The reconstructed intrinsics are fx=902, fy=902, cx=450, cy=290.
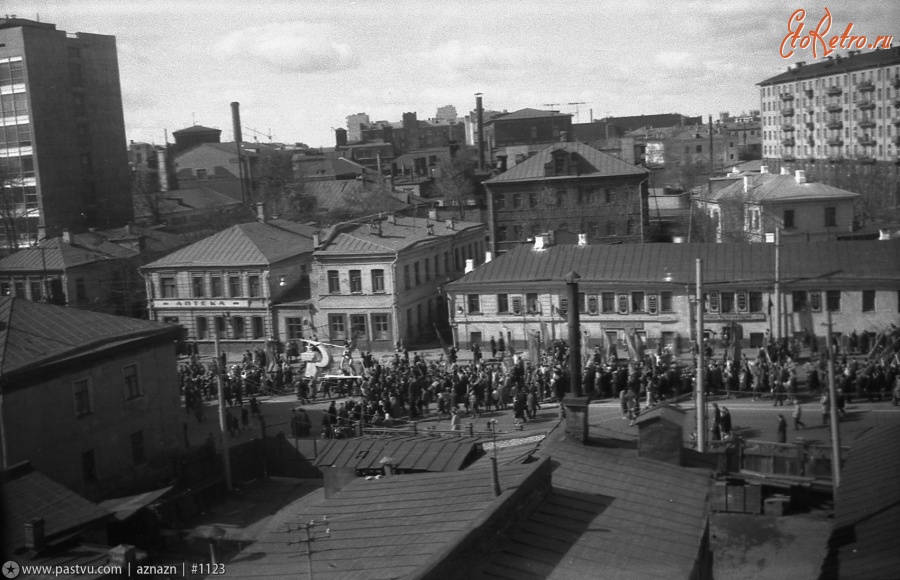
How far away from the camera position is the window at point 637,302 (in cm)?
3098

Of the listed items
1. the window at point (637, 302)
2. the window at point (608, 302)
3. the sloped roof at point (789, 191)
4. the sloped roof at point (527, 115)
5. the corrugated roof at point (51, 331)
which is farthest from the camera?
the sloped roof at point (527, 115)

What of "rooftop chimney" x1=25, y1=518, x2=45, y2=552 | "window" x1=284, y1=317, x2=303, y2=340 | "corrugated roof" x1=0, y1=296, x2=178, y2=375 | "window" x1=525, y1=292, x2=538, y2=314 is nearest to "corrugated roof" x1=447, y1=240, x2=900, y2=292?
"window" x1=525, y1=292, x2=538, y2=314

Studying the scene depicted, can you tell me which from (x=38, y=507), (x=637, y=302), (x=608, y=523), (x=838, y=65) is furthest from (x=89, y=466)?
(x=838, y=65)

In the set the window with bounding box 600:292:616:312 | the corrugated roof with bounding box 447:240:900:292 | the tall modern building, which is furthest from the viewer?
the window with bounding box 600:292:616:312

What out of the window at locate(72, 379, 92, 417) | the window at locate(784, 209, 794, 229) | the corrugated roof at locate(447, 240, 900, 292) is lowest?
the window at locate(72, 379, 92, 417)

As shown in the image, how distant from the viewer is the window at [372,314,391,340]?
3525cm

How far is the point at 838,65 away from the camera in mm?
44812

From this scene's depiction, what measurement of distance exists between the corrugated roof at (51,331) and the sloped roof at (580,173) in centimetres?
2589

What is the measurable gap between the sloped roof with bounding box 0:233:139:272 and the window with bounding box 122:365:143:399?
13488mm

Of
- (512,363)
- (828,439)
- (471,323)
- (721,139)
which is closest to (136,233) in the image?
(471,323)

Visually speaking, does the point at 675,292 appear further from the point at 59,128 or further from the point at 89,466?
the point at 59,128

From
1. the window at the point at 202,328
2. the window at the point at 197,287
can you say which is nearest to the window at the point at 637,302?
the window at the point at 197,287

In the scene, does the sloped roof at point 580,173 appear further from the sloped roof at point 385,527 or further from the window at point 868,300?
the sloped roof at point 385,527

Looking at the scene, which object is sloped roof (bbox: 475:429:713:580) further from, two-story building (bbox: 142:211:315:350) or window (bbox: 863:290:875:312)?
two-story building (bbox: 142:211:315:350)
